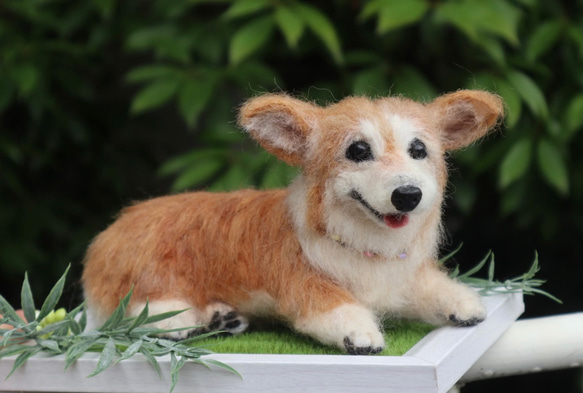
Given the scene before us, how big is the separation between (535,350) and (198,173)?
0.62m

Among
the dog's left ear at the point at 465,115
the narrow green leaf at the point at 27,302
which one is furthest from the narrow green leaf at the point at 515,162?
the narrow green leaf at the point at 27,302

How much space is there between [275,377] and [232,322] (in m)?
0.17

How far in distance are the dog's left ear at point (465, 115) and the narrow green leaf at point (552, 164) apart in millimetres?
415

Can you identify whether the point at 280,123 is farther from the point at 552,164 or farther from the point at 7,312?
the point at 552,164

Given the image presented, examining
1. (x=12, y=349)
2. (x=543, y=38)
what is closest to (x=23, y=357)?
(x=12, y=349)

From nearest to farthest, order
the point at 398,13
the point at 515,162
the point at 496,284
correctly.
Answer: the point at 496,284 < the point at 398,13 < the point at 515,162

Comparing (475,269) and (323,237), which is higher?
(323,237)

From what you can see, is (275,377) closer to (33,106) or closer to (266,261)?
(266,261)

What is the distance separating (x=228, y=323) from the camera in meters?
0.83

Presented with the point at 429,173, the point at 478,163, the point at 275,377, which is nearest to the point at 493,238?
the point at 478,163

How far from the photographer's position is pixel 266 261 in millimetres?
809

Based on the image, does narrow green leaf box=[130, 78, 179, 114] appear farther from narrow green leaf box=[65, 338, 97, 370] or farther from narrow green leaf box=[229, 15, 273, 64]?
narrow green leaf box=[65, 338, 97, 370]

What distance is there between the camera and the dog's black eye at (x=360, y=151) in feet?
2.43

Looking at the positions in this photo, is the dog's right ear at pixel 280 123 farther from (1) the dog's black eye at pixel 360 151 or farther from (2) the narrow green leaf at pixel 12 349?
(2) the narrow green leaf at pixel 12 349
